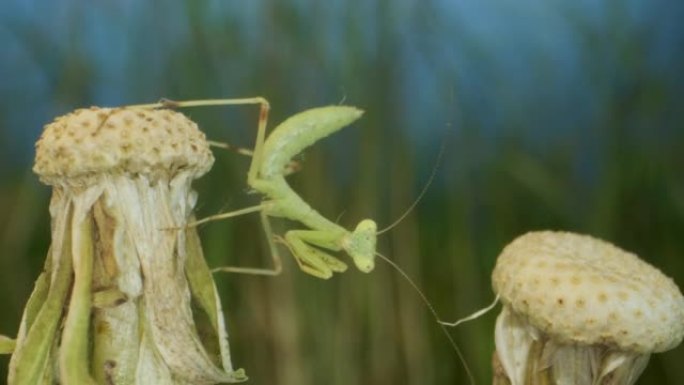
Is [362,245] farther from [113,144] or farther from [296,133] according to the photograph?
[113,144]

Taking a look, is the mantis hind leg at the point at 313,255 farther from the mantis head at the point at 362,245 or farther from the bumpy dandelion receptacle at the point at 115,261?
the bumpy dandelion receptacle at the point at 115,261

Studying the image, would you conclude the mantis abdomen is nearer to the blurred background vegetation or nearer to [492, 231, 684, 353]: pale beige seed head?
[492, 231, 684, 353]: pale beige seed head

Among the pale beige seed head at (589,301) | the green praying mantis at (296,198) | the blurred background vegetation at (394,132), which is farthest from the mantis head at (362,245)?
the blurred background vegetation at (394,132)

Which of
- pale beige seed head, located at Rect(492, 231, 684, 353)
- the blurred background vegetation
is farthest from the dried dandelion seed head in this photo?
the blurred background vegetation

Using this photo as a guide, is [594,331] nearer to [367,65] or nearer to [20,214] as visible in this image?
[367,65]

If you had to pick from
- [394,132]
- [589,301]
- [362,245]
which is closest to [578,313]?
[589,301]

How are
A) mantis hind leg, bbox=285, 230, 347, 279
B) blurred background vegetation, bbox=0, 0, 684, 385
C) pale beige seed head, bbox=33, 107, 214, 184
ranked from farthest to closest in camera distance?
1. blurred background vegetation, bbox=0, 0, 684, 385
2. mantis hind leg, bbox=285, 230, 347, 279
3. pale beige seed head, bbox=33, 107, 214, 184
